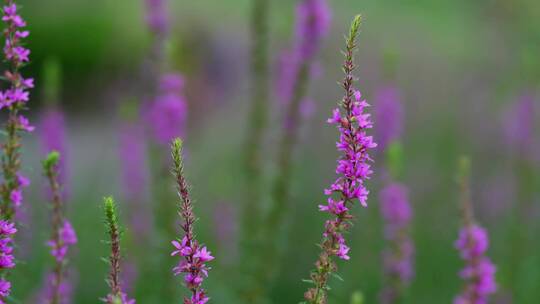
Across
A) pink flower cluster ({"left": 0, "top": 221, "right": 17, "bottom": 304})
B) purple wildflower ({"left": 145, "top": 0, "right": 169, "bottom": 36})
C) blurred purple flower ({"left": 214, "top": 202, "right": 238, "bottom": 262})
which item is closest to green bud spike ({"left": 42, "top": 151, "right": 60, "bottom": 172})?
pink flower cluster ({"left": 0, "top": 221, "right": 17, "bottom": 304})

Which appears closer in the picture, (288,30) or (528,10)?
(288,30)

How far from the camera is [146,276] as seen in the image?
5148 millimetres

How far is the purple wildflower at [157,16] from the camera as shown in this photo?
4.84 m

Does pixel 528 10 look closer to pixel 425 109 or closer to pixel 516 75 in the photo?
pixel 516 75

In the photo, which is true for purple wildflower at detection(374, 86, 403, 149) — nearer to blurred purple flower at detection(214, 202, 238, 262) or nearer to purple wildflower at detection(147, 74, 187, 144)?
purple wildflower at detection(147, 74, 187, 144)

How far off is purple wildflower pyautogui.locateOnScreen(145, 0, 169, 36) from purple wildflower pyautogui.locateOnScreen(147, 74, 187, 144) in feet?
1.08

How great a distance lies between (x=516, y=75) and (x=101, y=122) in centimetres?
786

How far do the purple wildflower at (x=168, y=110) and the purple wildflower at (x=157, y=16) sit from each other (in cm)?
33

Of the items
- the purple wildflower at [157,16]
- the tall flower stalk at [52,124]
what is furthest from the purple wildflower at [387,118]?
the tall flower stalk at [52,124]

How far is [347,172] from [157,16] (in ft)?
9.84

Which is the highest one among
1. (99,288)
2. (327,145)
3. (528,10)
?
(528,10)

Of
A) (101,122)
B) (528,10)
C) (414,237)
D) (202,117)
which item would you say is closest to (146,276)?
(414,237)

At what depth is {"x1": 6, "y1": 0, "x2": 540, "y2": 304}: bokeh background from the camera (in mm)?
6023

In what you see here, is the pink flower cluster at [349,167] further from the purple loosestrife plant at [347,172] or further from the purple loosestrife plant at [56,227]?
the purple loosestrife plant at [56,227]
